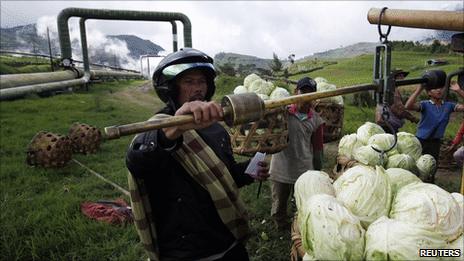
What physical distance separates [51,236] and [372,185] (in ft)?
13.2

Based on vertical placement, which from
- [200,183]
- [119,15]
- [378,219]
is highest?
[119,15]

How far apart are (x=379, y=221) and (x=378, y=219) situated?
0.05 metres

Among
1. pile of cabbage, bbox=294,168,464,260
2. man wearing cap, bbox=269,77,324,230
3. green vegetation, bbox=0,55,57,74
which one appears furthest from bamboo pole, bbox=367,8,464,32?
green vegetation, bbox=0,55,57,74

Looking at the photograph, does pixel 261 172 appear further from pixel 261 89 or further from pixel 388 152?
pixel 261 89

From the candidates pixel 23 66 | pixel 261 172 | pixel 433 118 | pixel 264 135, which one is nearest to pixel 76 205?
pixel 264 135

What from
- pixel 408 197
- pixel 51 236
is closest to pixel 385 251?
pixel 408 197

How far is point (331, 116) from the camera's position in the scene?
500 cm

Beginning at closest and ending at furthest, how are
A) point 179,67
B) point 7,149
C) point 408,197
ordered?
1. point 408,197
2. point 179,67
3. point 7,149

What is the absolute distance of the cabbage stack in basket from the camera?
4.25 feet

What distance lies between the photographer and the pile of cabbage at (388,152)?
2660 millimetres

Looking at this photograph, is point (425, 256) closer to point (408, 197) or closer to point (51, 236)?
point (408, 197)

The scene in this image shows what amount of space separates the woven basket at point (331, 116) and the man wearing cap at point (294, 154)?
0.45 m

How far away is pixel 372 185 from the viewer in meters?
1.59

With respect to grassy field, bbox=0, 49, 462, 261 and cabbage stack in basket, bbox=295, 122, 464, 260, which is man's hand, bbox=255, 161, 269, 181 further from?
grassy field, bbox=0, 49, 462, 261
